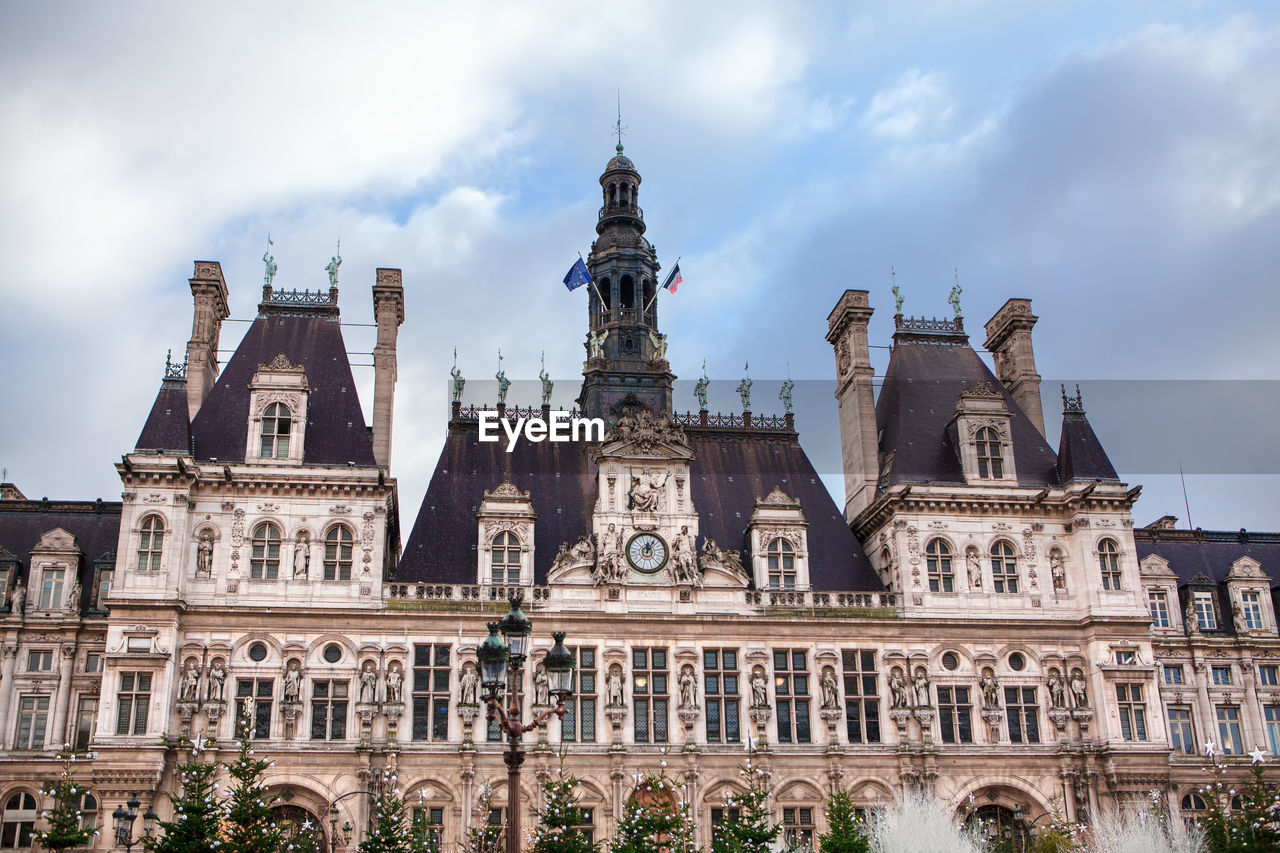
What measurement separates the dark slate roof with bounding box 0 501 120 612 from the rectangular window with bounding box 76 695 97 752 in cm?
574

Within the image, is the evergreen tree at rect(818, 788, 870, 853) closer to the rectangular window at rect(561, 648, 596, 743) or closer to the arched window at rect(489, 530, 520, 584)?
the rectangular window at rect(561, 648, 596, 743)

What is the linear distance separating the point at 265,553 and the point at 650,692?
53.3ft

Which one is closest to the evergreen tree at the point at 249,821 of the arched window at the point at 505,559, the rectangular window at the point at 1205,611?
the arched window at the point at 505,559

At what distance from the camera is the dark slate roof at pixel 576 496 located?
177ft

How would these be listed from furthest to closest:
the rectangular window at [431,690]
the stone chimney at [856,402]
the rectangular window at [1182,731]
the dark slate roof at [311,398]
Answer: the stone chimney at [856,402], the rectangular window at [1182,731], the dark slate roof at [311,398], the rectangular window at [431,690]

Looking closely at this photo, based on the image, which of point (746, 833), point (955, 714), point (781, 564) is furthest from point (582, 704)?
point (955, 714)

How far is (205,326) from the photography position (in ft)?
191

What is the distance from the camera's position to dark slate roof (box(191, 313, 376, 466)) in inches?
2099

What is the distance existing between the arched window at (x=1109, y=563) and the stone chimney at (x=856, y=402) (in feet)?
32.8

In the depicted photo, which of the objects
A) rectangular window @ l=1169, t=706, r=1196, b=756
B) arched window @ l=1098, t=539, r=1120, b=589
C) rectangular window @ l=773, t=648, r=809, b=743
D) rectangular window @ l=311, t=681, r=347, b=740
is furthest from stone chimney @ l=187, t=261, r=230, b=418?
rectangular window @ l=1169, t=706, r=1196, b=756

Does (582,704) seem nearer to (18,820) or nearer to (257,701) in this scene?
(257,701)

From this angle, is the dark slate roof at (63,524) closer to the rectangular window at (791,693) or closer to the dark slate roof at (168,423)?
the dark slate roof at (168,423)

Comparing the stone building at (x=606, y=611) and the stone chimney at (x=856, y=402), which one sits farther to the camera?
the stone chimney at (x=856, y=402)

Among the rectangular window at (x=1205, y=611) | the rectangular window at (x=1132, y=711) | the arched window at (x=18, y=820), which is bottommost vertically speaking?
the arched window at (x=18, y=820)
